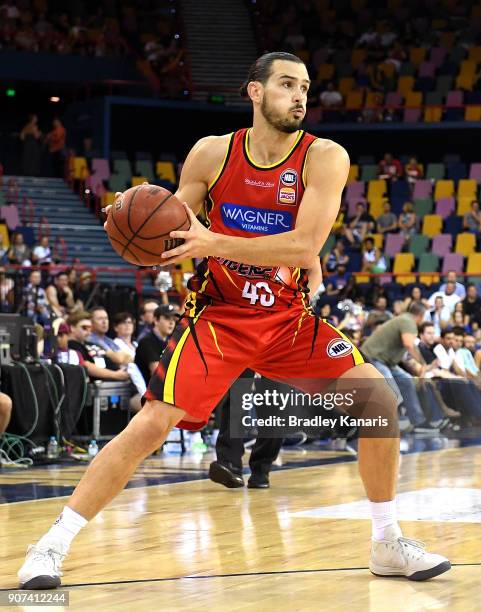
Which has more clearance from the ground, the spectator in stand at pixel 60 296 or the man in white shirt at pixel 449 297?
the spectator in stand at pixel 60 296

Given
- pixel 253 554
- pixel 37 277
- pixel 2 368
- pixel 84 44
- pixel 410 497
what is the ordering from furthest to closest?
1. pixel 84 44
2. pixel 37 277
3. pixel 2 368
4. pixel 410 497
5. pixel 253 554

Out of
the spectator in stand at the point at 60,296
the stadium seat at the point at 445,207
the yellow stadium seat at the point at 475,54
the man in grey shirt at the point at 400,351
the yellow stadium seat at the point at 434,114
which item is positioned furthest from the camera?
the yellow stadium seat at the point at 475,54

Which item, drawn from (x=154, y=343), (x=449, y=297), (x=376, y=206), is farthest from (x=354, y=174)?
(x=154, y=343)

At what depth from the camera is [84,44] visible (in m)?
25.2

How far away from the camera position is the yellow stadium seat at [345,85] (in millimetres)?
26016

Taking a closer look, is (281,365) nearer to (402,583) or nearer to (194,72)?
(402,583)

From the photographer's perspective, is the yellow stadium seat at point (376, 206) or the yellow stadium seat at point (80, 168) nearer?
the yellow stadium seat at point (376, 206)

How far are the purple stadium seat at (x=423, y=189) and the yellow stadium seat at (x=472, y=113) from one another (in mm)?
2233

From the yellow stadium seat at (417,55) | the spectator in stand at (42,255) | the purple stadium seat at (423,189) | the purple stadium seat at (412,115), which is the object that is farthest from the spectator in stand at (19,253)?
the yellow stadium seat at (417,55)

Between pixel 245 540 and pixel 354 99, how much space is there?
69.4ft

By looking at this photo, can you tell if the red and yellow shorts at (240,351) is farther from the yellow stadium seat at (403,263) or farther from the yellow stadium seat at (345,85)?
the yellow stadium seat at (345,85)

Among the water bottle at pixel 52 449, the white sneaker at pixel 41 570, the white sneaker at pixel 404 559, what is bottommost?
the water bottle at pixel 52 449

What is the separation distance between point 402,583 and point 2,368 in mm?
5666

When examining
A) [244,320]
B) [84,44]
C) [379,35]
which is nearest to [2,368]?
[244,320]
